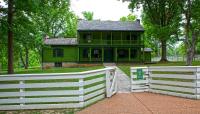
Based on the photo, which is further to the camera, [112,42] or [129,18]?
[129,18]

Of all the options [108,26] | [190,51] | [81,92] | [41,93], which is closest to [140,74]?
[81,92]

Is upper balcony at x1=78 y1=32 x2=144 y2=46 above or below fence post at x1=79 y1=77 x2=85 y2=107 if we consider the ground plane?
above

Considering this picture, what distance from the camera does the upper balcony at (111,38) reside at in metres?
44.6

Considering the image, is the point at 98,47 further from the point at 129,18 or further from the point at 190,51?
the point at 129,18

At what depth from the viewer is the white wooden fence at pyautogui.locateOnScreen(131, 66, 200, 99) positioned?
1097 cm

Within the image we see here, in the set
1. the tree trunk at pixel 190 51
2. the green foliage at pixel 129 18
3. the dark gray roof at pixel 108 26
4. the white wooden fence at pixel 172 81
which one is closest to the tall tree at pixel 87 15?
the green foliage at pixel 129 18

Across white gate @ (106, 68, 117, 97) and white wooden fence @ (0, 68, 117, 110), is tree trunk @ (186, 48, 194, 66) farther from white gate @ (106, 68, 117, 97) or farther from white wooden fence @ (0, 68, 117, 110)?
white wooden fence @ (0, 68, 117, 110)

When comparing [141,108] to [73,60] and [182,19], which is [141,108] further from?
[73,60]

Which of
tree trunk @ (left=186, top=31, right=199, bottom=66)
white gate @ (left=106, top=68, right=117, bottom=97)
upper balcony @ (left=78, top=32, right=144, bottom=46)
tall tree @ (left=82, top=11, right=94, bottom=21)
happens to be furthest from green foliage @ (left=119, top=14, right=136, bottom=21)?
white gate @ (left=106, top=68, right=117, bottom=97)

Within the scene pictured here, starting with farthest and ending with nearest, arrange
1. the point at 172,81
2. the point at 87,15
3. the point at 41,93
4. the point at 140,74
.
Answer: the point at 87,15 < the point at 140,74 < the point at 172,81 < the point at 41,93

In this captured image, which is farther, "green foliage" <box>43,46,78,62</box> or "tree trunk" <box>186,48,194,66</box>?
"green foliage" <box>43,46,78,62</box>

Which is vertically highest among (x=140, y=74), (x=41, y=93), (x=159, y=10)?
(x=159, y=10)

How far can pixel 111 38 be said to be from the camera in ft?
148

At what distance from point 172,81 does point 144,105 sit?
2.52 m
